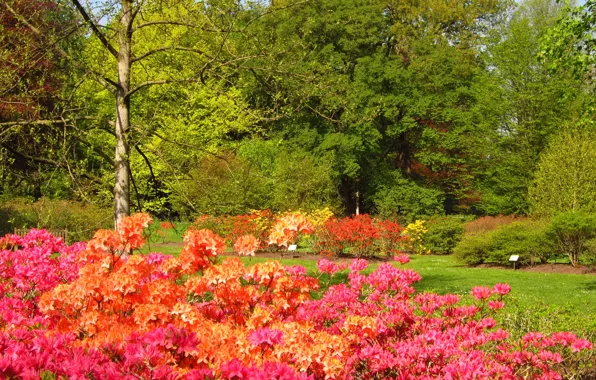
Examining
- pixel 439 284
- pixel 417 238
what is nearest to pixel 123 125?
pixel 439 284

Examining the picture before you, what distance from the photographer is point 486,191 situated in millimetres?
32344

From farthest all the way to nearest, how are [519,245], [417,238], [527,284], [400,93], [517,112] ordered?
[400,93] → [517,112] → [417,238] → [519,245] → [527,284]

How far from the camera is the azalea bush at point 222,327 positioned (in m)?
2.30

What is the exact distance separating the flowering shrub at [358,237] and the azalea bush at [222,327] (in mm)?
13865

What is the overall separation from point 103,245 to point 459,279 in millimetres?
11115

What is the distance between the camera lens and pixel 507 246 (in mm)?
17594

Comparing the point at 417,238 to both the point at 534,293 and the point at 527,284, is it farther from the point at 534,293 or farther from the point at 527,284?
the point at 534,293

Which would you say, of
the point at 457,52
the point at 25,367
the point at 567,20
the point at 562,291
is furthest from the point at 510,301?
the point at 457,52

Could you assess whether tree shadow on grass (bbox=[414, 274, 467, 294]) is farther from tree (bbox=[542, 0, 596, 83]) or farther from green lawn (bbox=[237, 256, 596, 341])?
tree (bbox=[542, 0, 596, 83])

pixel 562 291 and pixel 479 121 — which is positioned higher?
pixel 479 121

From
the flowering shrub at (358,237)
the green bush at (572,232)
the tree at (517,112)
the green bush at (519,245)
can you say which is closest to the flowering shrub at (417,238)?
the flowering shrub at (358,237)

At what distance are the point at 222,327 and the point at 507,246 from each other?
53.1ft

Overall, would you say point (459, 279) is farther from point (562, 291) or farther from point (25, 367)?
point (25, 367)

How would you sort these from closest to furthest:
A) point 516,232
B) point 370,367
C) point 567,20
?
point 370,367 → point 567,20 → point 516,232
